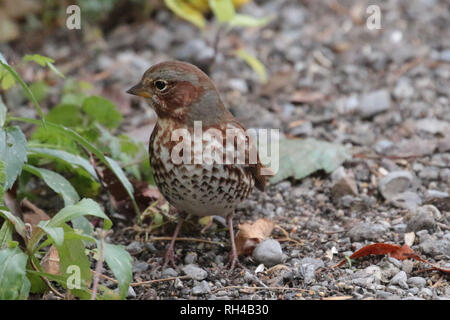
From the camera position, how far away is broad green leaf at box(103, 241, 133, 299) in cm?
295

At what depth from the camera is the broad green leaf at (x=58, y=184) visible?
3844 mm

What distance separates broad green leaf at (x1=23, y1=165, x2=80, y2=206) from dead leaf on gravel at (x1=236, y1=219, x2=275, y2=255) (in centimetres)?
97

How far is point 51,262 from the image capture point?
3418 millimetres

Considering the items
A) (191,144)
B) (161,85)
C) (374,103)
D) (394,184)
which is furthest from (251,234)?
(374,103)

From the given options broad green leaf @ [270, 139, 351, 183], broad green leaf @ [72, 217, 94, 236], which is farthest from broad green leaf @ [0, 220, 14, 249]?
broad green leaf @ [270, 139, 351, 183]

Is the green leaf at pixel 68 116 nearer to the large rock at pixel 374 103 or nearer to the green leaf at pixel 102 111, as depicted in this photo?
the green leaf at pixel 102 111

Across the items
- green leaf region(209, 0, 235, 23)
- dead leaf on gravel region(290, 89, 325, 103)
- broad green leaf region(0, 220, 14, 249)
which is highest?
green leaf region(209, 0, 235, 23)

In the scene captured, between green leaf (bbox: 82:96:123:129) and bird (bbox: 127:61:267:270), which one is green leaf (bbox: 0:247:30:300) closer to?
bird (bbox: 127:61:267:270)

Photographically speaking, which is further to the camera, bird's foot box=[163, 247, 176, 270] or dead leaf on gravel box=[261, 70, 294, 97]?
dead leaf on gravel box=[261, 70, 294, 97]

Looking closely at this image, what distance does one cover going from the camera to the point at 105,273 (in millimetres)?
A: 3789

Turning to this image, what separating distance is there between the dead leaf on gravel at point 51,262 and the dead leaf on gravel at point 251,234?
3.54 feet

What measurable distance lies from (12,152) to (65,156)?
58 cm

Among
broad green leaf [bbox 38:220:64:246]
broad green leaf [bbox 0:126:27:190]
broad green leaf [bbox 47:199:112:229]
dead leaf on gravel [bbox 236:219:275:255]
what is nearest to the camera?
broad green leaf [bbox 38:220:64:246]
